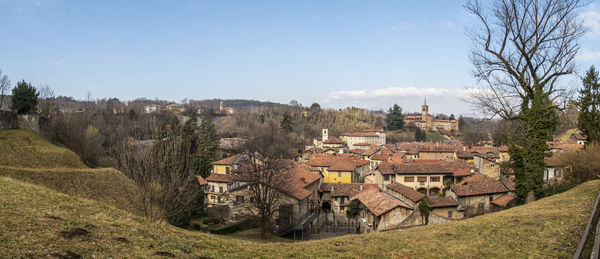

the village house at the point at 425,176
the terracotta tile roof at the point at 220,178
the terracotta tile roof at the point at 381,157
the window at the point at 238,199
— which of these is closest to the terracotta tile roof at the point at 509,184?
the village house at the point at 425,176

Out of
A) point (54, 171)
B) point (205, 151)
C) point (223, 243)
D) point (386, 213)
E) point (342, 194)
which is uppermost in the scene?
point (54, 171)

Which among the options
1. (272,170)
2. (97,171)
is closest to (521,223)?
(272,170)

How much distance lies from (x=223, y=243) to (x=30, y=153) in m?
28.4

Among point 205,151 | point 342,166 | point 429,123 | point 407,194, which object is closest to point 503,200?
point 407,194

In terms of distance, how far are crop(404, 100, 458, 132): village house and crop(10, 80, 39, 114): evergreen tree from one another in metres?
138

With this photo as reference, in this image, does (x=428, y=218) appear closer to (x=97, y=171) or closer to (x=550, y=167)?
(x=550, y=167)

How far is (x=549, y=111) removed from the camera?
617 inches

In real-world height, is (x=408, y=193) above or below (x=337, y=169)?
below

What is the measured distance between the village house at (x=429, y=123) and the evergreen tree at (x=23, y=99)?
5416 inches

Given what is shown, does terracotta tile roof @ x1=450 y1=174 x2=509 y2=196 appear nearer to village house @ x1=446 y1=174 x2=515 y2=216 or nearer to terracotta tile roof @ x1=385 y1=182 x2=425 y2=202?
village house @ x1=446 y1=174 x2=515 y2=216

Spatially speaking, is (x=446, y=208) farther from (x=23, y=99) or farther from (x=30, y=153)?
(x=23, y=99)

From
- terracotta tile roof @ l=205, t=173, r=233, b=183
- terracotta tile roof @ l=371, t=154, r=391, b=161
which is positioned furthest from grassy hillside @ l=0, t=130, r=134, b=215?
terracotta tile roof @ l=371, t=154, r=391, b=161

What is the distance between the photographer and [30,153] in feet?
96.0

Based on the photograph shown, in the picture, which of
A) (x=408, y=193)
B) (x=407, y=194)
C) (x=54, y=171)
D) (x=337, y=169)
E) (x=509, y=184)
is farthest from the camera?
(x=337, y=169)
